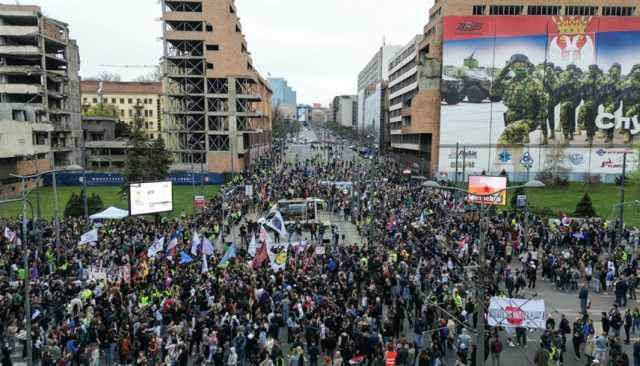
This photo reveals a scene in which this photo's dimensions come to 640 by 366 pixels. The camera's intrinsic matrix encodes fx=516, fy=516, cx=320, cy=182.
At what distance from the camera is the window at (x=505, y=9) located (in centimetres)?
6747

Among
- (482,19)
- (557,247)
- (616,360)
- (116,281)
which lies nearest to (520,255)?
(557,247)

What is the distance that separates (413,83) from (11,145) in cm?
5457

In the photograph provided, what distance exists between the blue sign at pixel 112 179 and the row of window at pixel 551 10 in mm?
40282

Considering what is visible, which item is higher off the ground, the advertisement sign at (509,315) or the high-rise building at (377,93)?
the high-rise building at (377,93)

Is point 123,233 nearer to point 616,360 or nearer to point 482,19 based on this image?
point 616,360

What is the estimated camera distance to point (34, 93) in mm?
65562

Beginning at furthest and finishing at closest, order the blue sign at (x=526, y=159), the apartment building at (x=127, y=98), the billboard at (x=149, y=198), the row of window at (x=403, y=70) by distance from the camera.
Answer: the apartment building at (x=127, y=98) < the row of window at (x=403, y=70) < the blue sign at (x=526, y=159) < the billboard at (x=149, y=198)

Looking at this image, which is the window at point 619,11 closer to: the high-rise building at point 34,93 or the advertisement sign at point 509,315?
the advertisement sign at point 509,315

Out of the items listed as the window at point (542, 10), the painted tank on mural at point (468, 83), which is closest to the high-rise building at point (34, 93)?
the painted tank on mural at point (468, 83)

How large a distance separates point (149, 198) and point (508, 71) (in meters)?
50.1

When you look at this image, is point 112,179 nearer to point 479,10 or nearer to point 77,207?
point 77,207

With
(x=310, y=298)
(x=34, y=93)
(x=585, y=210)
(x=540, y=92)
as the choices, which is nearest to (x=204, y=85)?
(x=34, y=93)

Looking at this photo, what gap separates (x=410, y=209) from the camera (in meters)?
41.6

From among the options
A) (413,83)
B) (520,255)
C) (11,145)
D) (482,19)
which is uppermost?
(482,19)
